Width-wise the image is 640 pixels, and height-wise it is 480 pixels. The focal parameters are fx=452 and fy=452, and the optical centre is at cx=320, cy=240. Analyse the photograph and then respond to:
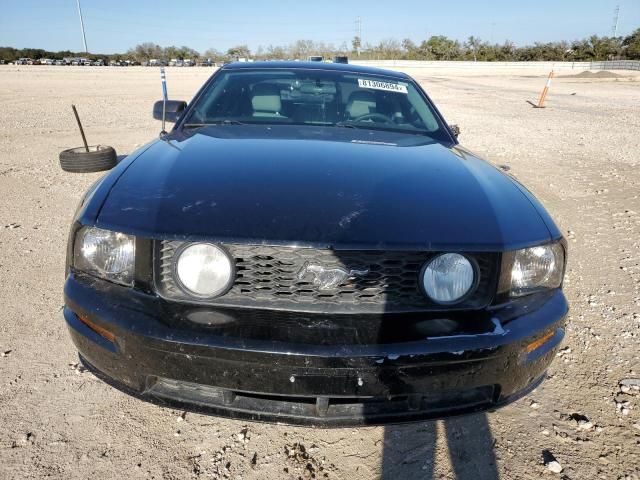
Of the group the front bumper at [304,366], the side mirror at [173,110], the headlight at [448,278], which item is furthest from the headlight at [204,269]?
the side mirror at [173,110]

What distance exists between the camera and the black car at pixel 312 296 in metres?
1.45

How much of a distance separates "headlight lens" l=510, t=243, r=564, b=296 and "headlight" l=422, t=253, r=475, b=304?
0.20 m

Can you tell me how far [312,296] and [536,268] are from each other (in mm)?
856

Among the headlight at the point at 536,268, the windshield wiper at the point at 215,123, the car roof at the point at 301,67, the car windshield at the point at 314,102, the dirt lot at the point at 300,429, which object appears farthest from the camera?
the car roof at the point at 301,67

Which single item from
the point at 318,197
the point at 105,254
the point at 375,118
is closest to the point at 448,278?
the point at 318,197

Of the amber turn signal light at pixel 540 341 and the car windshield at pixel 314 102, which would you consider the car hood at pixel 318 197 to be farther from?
the car windshield at pixel 314 102

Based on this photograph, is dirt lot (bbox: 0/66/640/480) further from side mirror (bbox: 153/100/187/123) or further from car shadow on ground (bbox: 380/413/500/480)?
side mirror (bbox: 153/100/187/123)

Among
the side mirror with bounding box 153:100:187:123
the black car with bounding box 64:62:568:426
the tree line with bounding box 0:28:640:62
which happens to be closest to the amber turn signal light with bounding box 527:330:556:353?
the black car with bounding box 64:62:568:426

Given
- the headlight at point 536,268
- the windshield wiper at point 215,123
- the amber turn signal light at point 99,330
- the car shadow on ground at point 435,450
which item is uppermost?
the windshield wiper at point 215,123

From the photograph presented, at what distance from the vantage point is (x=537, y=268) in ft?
5.57

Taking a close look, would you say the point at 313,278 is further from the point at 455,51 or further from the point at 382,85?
the point at 455,51

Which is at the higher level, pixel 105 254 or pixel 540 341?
pixel 105 254

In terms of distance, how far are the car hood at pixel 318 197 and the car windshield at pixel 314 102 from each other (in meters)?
0.51

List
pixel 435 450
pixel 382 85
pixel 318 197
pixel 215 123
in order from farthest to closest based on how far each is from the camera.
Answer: pixel 382 85, pixel 215 123, pixel 435 450, pixel 318 197
